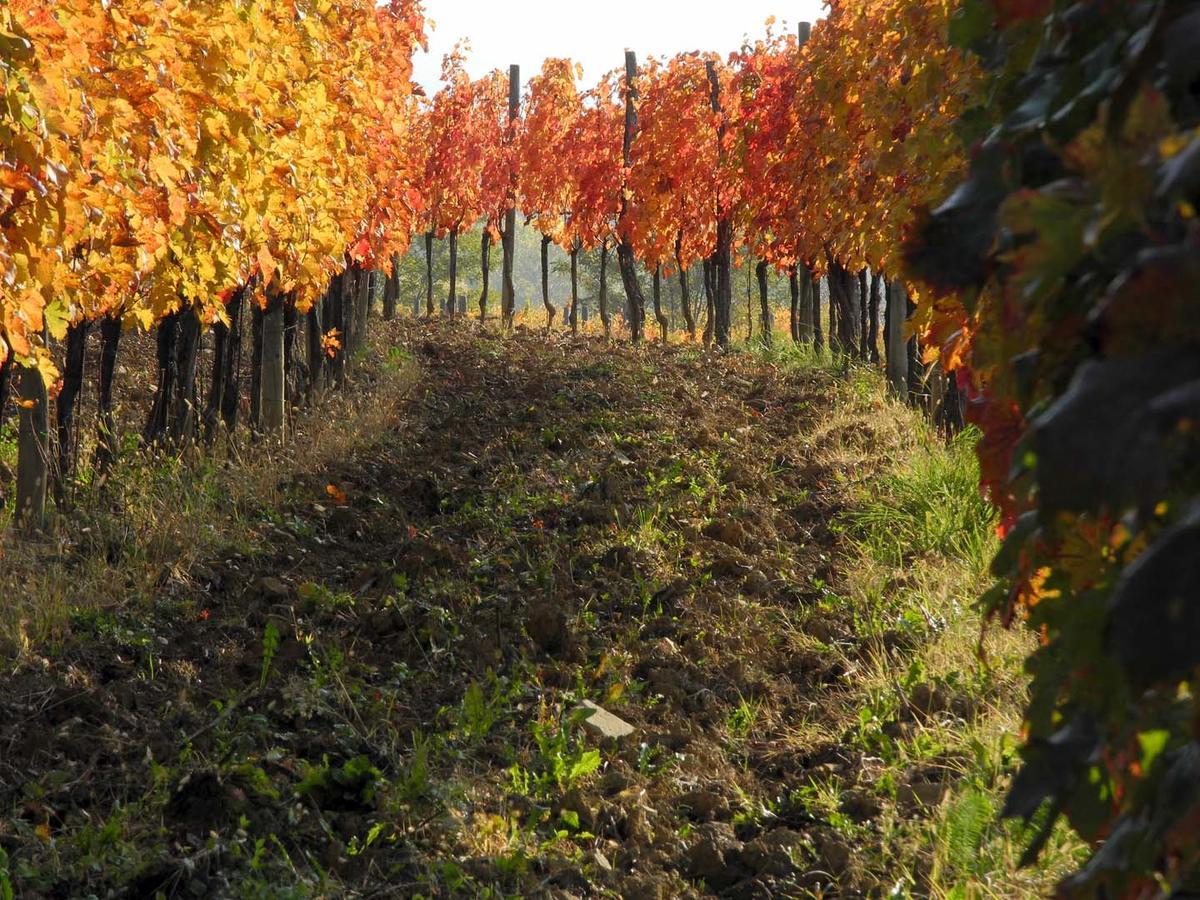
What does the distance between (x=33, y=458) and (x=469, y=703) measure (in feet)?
11.3

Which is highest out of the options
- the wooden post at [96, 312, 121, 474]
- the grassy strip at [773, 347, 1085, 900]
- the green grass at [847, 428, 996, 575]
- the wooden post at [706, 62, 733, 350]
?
the wooden post at [706, 62, 733, 350]

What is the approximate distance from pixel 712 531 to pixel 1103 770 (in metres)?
5.51

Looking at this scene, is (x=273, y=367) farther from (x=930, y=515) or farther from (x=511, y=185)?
(x=511, y=185)

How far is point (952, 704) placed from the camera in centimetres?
440

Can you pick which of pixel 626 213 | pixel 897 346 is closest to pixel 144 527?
pixel 897 346

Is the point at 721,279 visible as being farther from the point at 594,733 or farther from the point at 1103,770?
the point at 1103,770

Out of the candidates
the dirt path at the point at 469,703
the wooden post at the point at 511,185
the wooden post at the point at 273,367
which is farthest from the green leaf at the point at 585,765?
the wooden post at the point at 511,185

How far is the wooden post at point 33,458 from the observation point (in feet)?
21.1

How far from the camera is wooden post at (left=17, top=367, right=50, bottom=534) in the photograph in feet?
21.1

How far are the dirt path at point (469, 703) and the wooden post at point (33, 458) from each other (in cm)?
122

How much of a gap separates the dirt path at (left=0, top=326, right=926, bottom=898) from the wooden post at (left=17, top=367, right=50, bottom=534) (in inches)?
48.1

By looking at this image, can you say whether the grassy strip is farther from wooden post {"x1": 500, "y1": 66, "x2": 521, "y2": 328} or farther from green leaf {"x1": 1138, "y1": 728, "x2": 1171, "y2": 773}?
wooden post {"x1": 500, "y1": 66, "x2": 521, "y2": 328}

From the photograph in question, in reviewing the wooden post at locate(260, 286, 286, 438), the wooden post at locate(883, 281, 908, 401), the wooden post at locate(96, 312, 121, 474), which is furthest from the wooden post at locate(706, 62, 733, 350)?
the wooden post at locate(96, 312, 121, 474)

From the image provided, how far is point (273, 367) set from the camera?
946cm
